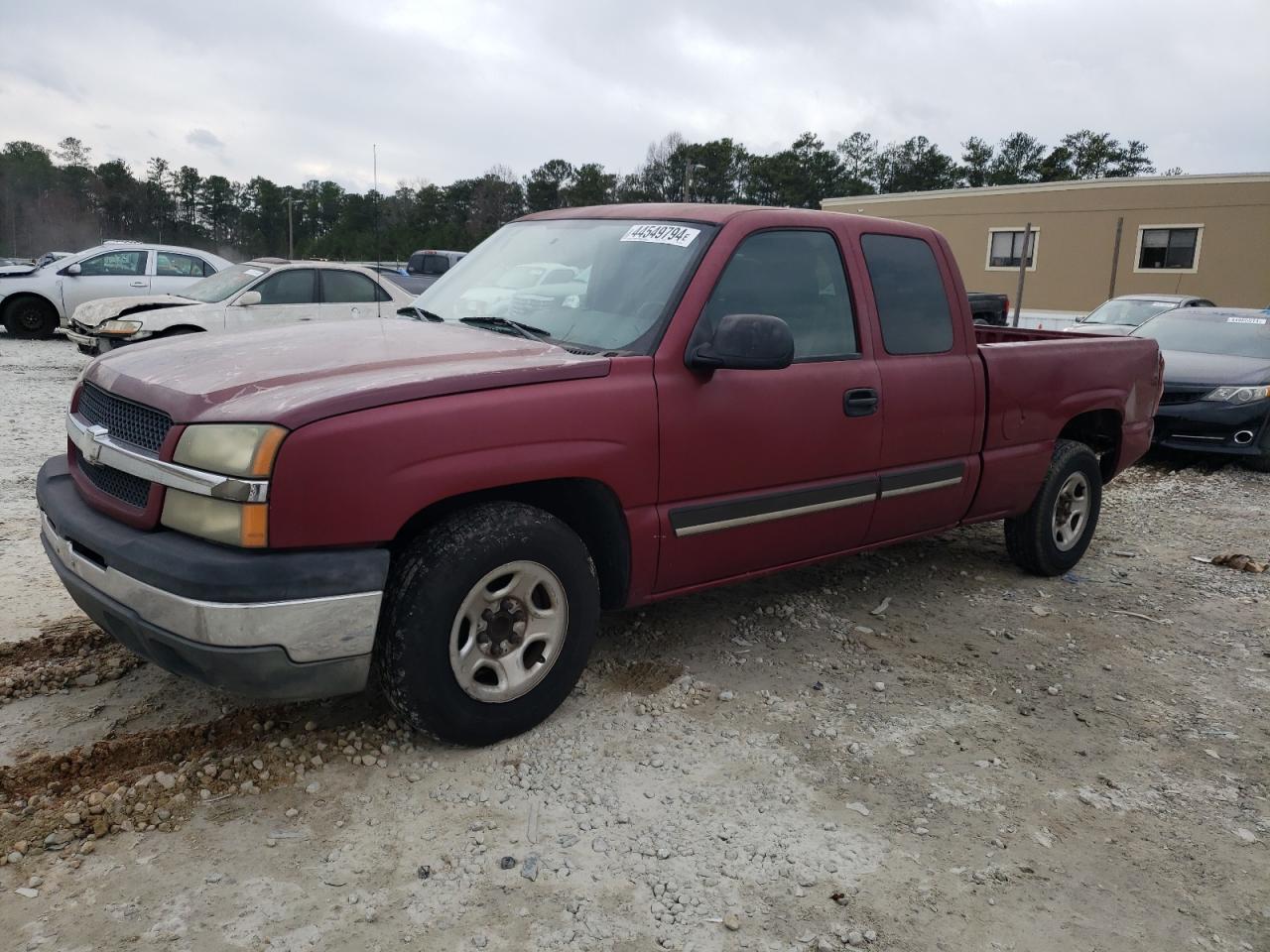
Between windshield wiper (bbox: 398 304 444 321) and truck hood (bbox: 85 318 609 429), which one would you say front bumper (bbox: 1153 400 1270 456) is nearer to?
windshield wiper (bbox: 398 304 444 321)

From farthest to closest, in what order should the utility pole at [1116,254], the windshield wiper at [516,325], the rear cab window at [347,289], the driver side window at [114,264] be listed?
the utility pole at [1116,254], the driver side window at [114,264], the rear cab window at [347,289], the windshield wiper at [516,325]

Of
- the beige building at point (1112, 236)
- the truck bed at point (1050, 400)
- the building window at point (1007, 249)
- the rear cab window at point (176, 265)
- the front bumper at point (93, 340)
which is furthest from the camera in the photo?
the building window at point (1007, 249)

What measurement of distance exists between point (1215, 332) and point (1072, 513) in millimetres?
6073

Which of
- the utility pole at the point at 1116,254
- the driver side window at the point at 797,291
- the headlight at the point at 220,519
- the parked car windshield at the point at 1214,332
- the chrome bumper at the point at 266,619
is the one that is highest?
the utility pole at the point at 1116,254

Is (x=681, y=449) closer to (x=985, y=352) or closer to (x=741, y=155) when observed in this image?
(x=985, y=352)

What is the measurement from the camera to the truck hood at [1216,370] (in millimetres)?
8859

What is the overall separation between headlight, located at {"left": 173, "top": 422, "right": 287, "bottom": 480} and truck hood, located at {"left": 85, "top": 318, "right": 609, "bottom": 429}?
0.03 meters

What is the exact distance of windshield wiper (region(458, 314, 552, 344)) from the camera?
3602 mm

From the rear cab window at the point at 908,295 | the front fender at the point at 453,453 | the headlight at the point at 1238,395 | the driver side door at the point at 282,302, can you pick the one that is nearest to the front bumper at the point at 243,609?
the front fender at the point at 453,453

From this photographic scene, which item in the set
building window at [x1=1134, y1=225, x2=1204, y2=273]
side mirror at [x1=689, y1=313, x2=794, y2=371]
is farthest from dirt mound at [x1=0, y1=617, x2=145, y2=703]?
building window at [x1=1134, y1=225, x2=1204, y2=273]

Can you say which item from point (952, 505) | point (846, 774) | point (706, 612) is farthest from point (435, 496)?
point (952, 505)

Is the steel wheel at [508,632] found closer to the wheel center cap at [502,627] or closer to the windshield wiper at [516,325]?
the wheel center cap at [502,627]

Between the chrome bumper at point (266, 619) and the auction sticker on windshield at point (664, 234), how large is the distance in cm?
180

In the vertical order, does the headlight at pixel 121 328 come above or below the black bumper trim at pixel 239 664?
above
